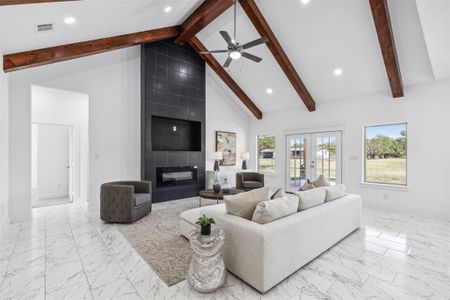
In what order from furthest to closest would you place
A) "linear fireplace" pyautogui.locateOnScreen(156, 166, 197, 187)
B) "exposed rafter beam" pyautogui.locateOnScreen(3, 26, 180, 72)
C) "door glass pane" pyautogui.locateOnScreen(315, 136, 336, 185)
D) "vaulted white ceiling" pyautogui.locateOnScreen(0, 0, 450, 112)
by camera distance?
"door glass pane" pyautogui.locateOnScreen(315, 136, 336, 185)
"linear fireplace" pyautogui.locateOnScreen(156, 166, 197, 187)
"exposed rafter beam" pyautogui.locateOnScreen(3, 26, 180, 72)
"vaulted white ceiling" pyautogui.locateOnScreen(0, 0, 450, 112)

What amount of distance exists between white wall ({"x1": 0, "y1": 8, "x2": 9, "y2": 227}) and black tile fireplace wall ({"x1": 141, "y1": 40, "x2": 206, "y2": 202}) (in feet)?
7.71

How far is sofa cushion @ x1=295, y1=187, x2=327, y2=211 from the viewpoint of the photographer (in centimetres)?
262

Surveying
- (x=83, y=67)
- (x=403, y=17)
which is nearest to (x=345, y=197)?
(x=403, y=17)

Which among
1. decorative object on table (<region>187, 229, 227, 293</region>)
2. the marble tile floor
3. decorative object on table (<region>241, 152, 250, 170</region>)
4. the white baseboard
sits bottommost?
the marble tile floor

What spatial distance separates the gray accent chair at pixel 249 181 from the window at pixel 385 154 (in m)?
2.63

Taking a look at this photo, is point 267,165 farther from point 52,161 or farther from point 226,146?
point 52,161

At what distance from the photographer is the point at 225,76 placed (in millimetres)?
6734

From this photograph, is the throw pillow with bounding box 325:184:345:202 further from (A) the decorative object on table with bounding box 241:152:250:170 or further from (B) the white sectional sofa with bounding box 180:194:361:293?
(A) the decorative object on table with bounding box 241:152:250:170

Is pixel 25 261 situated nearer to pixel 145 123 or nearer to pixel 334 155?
pixel 145 123

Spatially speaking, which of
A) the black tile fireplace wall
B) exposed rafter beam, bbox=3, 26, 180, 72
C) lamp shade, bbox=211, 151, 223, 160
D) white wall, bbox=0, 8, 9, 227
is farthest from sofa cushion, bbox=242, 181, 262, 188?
white wall, bbox=0, 8, 9, 227

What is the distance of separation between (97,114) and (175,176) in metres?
2.40

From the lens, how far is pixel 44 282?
7.02ft

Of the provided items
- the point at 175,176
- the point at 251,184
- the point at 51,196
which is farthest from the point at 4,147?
the point at 251,184

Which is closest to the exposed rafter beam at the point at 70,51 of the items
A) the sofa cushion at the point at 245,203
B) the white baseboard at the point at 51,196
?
the white baseboard at the point at 51,196
